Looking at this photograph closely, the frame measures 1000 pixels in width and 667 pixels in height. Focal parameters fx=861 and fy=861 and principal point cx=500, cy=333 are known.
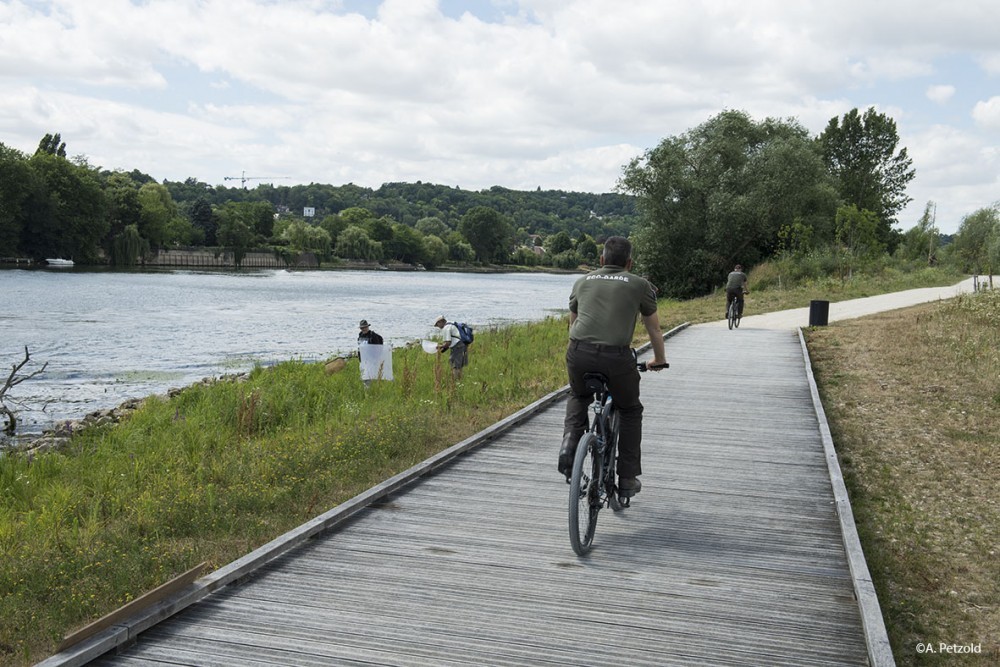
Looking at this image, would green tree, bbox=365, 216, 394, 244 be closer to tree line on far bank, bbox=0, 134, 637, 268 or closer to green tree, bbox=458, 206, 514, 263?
tree line on far bank, bbox=0, 134, 637, 268

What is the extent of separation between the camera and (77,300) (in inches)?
Result: 1704

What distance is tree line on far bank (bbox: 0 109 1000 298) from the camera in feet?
141

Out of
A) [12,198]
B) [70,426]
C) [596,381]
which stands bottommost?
[70,426]

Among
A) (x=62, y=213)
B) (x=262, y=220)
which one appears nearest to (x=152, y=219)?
(x=62, y=213)

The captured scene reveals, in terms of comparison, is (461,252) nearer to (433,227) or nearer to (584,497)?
(433,227)

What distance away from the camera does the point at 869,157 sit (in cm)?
6975

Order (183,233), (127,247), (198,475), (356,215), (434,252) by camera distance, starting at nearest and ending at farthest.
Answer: (198,475)
(127,247)
(183,233)
(434,252)
(356,215)

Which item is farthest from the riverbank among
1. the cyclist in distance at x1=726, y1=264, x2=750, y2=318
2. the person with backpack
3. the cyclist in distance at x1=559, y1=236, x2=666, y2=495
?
the cyclist in distance at x1=726, y1=264, x2=750, y2=318

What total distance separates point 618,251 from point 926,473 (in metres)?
4.90

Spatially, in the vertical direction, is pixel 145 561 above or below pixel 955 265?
→ below

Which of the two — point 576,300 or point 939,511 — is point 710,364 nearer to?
point 939,511

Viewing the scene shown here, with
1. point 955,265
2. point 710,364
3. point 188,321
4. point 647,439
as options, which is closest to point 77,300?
point 188,321

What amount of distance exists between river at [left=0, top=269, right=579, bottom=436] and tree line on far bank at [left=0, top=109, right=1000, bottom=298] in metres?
8.85

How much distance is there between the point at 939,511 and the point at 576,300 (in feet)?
13.2
